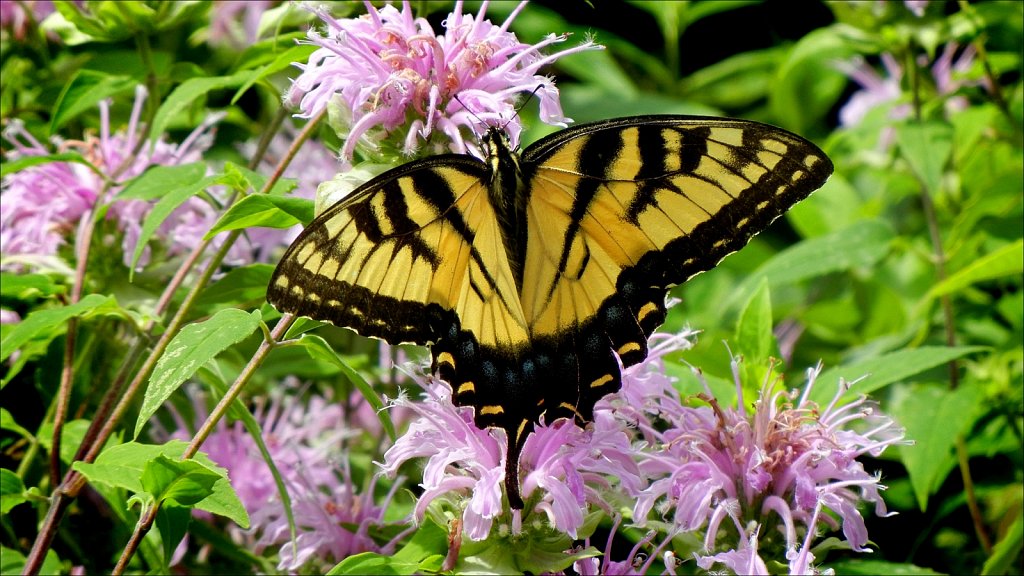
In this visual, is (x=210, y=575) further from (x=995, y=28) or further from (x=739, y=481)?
(x=995, y=28)

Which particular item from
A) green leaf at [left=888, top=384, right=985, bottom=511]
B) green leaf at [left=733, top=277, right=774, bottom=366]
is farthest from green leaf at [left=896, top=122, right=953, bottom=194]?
green leaf at [left=733, top=277, right=774, bottom=366]

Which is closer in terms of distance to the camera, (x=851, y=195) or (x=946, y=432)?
(x=946, y=432)

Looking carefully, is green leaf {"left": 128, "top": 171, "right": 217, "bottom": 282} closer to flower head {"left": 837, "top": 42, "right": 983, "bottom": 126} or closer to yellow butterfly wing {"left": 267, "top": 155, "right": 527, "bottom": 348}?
yellow butterfly wing {"left": 267, "top": 155, "right": 527, "bottom": 348}

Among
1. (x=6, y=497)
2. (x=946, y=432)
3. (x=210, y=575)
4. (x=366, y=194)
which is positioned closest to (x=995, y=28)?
(x=946, y=432)

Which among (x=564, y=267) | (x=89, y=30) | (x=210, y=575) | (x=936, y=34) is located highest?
(x=936, y=34)

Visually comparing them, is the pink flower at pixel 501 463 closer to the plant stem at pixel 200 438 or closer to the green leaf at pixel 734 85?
the plant stem at pixel 200 438

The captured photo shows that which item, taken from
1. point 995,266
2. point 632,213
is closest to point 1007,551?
point 995,266

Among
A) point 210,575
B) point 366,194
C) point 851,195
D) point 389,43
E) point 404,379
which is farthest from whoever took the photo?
point 851,195
